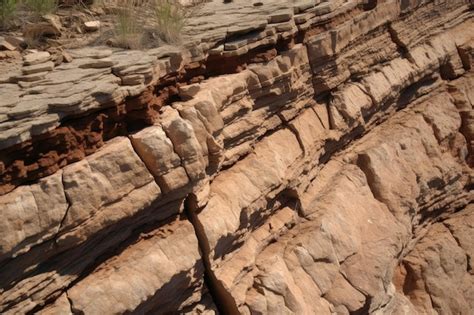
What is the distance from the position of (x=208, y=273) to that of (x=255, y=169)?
36.7 inches

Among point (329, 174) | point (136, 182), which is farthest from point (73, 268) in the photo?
point (329, 174)

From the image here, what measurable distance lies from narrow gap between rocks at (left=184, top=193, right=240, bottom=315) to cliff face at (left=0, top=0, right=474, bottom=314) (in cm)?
1

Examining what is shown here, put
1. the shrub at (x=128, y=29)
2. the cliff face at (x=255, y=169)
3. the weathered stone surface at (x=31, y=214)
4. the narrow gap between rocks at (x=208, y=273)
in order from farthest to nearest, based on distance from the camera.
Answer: the shrub at (x=128, y=29) → the narrow gap between rocks at (x=208, y=273) → the cliff face at (x=255, y=169) → the weathered stone surface at (x=31, y=214)

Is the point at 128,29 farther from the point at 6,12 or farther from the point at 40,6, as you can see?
the point at 6,12

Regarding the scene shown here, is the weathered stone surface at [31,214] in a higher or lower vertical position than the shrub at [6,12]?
lower

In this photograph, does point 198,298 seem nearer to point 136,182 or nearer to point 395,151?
point 136,182

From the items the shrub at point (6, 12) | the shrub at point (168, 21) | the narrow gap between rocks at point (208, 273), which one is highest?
the shrub at point (6, 12)

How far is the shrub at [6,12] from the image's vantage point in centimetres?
445

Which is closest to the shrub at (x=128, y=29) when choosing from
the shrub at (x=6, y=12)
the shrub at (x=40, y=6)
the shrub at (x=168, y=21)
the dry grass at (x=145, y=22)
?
the dry grass at (x=145, y=22)

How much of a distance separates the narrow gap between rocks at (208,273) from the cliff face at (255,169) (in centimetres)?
1

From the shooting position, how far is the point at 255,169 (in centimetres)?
475

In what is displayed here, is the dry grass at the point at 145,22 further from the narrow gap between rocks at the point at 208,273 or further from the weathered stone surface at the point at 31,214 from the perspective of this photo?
the weathered stone surface at the point at 31,214

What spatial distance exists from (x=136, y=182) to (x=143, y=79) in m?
0.68

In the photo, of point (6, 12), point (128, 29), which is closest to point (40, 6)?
point (6, 12)
